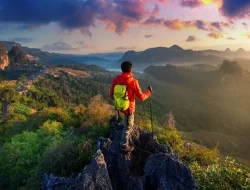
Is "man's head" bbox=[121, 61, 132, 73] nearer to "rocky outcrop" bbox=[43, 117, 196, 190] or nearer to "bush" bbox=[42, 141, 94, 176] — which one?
"rocky outcrop" bbox=[43, 117, 196, 190]

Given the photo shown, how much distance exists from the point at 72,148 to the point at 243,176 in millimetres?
7994

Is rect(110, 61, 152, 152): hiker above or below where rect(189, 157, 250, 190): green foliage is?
above

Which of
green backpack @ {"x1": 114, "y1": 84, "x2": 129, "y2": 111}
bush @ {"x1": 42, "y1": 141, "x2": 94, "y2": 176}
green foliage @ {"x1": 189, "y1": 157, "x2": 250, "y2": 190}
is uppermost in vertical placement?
green backpack @ {"x1": 114, "y1": 84, "x2": 129, "y2": 111}

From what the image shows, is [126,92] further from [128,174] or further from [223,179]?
[223,179]

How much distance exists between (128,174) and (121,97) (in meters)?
2.70

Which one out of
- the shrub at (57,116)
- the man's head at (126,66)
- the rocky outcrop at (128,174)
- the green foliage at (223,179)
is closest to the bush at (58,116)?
the shrub at (57,116)

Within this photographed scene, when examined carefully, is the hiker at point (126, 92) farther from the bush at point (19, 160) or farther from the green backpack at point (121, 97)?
the bush at point (19, 160)

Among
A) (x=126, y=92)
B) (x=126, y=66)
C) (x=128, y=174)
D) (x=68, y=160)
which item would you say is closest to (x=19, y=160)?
(x=68, y=160)

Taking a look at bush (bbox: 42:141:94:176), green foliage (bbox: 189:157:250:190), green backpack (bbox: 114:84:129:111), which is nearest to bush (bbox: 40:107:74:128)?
bush (bbox: 42:141:94:176)

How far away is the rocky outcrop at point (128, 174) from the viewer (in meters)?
9.34

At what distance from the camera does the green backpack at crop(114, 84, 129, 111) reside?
10.8 m

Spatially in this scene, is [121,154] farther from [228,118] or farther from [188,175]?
[228,118]

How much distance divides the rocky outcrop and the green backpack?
4.91 ft

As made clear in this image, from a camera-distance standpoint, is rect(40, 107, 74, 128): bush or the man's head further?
rect(40, 107, 74, 128): bush
